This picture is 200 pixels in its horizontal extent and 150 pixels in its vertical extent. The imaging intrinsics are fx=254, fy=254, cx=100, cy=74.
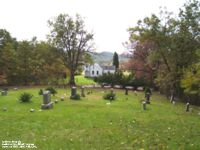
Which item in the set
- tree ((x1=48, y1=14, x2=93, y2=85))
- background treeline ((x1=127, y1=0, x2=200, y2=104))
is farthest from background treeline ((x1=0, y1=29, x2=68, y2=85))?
background treeline ((x1=127, y1=0, x2=200, y2=104))

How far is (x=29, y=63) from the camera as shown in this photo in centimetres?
4125

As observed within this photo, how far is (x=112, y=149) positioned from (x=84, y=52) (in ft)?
127

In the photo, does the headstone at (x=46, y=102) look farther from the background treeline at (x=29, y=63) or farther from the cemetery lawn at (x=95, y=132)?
the background treeline at (x=29, y=63)

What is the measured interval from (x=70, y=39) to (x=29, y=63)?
8445 mm

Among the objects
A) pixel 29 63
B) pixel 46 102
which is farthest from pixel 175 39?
pixel 29 63

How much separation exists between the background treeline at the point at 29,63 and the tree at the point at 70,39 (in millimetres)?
1253

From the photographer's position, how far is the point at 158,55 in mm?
29266

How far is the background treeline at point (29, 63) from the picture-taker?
1560 inches

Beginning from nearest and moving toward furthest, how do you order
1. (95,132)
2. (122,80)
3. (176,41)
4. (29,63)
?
(95,132) < (176,41) < (29,63) < (122,80)

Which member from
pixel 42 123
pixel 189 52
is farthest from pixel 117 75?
pixel 42 123

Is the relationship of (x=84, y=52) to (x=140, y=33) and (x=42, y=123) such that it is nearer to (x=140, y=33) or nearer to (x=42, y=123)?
(x=140, y=33)

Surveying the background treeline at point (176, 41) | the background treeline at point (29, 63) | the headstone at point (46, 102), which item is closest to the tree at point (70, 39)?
the background treeline at point (29, 63)

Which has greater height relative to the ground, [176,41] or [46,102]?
[176,41]

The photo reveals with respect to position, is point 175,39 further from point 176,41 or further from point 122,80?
point 122,80
